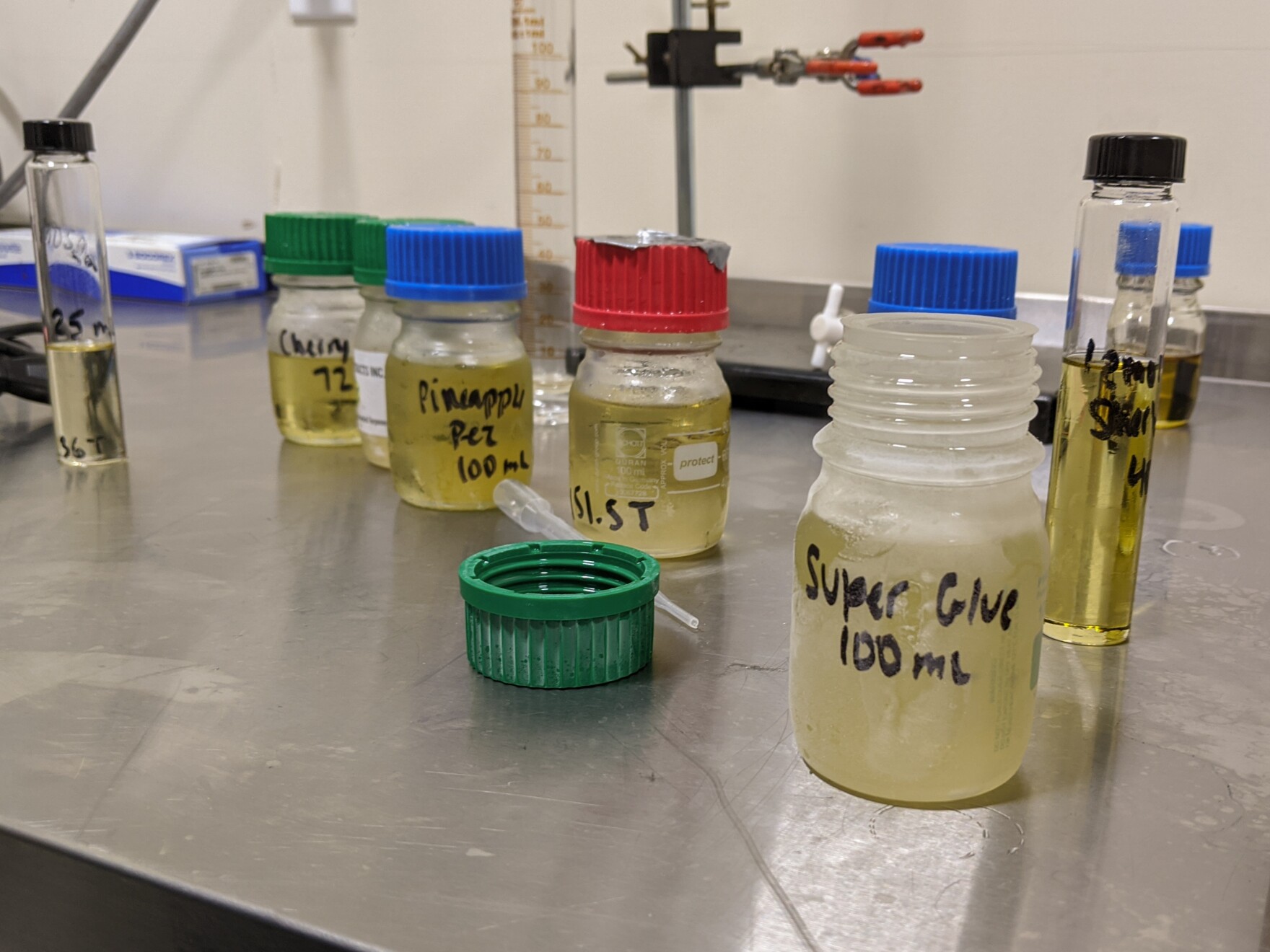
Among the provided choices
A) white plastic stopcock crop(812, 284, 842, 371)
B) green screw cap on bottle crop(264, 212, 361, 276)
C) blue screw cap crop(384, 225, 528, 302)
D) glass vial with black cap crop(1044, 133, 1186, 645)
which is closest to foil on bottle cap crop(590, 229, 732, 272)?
blue screw cap crop(384, 225, 528, 302)

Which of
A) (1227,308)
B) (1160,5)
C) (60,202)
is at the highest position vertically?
(1160,5)

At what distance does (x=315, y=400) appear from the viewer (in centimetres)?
99

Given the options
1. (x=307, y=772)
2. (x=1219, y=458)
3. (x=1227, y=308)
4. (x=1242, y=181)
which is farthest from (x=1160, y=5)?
(x=307, y=772)

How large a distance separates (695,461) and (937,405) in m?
0.29

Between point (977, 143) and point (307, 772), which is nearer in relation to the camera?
point (307, 772)

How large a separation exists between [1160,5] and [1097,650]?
3.01 ft

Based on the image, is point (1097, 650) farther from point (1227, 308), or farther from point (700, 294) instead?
point (1227, 308)

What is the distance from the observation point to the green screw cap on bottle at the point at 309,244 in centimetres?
93

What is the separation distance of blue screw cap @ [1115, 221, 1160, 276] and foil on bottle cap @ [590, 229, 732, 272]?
23 centimetres

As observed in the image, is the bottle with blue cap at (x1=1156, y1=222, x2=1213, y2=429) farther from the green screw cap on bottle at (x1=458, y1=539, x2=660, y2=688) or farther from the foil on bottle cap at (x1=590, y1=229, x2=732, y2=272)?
the green screw cap on bottle at (x1=458, y1=539, x2=660, y2=688)

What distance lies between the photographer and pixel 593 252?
0.68 meters

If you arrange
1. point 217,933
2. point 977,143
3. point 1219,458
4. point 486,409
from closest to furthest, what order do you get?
point 217,933 < point 486,409 < point 1219,458 < point 977,143

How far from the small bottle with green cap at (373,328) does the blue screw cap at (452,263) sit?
Result: 0.31 feet

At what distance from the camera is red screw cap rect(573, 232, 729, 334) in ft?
2.18
